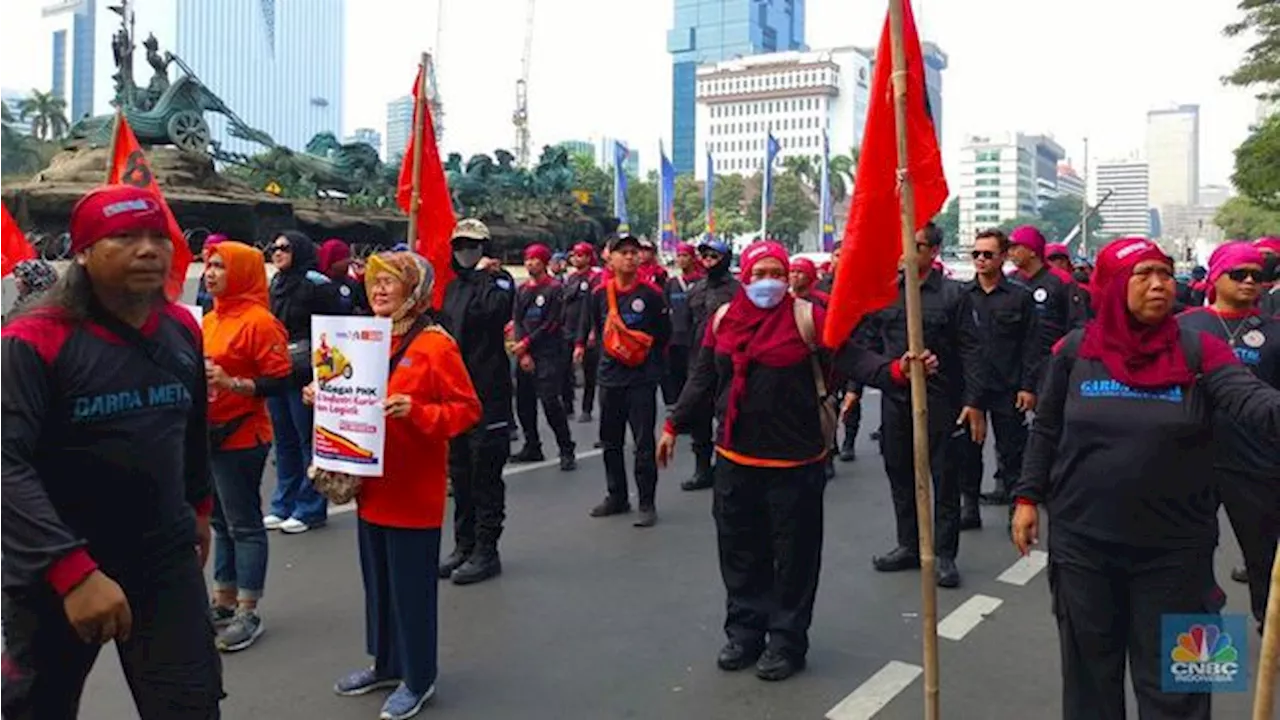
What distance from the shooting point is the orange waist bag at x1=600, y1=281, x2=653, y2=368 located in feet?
23.5

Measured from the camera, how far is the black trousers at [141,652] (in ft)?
8.15

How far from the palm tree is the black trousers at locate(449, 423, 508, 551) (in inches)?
2703

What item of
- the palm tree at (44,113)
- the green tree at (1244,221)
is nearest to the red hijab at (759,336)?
the green tree at (1244,221)

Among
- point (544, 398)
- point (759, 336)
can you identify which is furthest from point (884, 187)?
point (544, 398)

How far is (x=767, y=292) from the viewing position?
A: 438 cm

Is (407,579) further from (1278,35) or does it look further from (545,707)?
(1278,35)

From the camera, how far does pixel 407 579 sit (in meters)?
3.89

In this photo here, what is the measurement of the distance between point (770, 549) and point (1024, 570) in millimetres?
2215

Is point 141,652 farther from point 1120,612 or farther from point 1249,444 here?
point 1249,444

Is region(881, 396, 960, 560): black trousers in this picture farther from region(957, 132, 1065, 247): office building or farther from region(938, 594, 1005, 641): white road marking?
region(957, 132, 1065, 247): office building

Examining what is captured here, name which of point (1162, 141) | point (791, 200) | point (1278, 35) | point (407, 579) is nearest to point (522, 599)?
point (407, 579)

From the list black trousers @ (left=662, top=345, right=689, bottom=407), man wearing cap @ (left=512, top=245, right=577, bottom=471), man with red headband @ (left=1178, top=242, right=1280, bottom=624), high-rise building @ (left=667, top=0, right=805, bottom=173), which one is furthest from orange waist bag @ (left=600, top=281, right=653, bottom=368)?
high-rise building @ (left=667, top=0, right=805, bottom=173)

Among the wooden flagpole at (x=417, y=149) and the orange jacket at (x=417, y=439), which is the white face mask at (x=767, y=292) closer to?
the orange jacket at (x=417, y=439)

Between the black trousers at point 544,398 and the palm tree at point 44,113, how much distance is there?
65.6 metres
